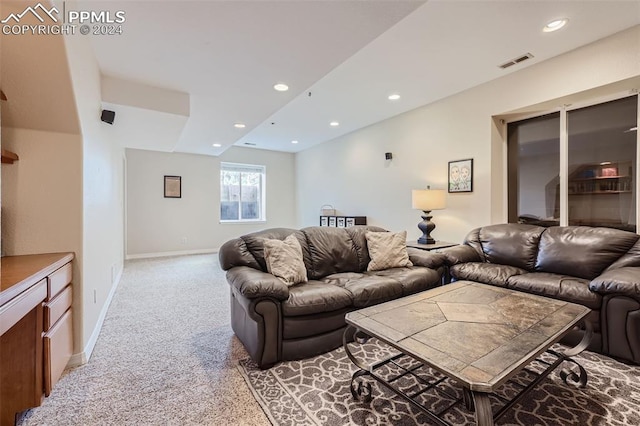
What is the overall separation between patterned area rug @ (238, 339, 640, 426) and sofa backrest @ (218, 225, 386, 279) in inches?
33.9

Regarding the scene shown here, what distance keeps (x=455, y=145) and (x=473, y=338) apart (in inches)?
131

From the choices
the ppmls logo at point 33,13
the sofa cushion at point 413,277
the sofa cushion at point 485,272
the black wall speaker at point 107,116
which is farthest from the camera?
the black wall speaker at point 107,116

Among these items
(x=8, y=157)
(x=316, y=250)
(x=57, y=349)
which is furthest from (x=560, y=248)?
(x=8, y=157)

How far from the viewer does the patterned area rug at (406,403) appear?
1508 millimetres

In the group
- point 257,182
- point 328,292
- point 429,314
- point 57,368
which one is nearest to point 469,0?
point 429,314

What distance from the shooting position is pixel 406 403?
1.65 m

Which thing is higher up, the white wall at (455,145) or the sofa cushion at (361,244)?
the white wall at (455,145)

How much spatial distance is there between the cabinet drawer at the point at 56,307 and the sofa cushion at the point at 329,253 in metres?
1.81

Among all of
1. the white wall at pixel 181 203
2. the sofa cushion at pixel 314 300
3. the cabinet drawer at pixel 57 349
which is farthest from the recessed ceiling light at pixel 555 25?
the white wall at pixel 181 203

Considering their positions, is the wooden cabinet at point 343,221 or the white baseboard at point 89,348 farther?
the wooden cabinet at point 343,221

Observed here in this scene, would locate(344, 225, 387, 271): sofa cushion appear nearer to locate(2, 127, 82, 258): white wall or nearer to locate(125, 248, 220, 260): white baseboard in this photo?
locate(2, 127, 82, 258): white wall

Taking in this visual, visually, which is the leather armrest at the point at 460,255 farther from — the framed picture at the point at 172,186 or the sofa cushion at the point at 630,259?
the framed picture at the point at 172,186

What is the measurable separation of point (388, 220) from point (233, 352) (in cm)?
368

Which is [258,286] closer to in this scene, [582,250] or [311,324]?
[311,324]
